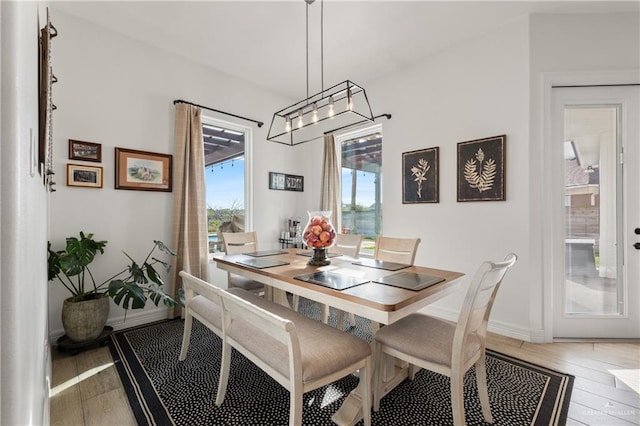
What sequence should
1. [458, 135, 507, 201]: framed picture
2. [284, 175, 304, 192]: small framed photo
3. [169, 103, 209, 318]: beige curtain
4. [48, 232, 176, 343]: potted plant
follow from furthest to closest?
[284, 175, 304, 192]: small framed photo < [169, 103, 209, 318]: beige curtain < [458, 135, 507, 201]: framed picture < [48, 232, 176, 343]: potted plant

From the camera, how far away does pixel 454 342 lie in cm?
138

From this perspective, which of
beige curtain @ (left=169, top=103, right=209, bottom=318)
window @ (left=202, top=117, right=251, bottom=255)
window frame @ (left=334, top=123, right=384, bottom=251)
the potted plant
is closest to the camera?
the potted plant

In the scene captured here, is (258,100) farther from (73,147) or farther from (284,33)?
(73,147)

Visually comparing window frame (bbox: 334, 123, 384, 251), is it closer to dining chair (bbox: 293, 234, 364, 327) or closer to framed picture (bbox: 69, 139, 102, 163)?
dining chair (bbox: 293, 234, 364, 327)

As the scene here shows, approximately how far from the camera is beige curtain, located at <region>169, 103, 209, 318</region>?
10.3 feet

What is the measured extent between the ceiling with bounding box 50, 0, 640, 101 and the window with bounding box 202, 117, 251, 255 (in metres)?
0.82

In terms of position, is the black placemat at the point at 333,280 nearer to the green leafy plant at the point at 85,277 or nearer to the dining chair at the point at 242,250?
the dining chair at the point at 242,250

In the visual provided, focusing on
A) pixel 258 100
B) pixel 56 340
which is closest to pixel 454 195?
pixel 258 100

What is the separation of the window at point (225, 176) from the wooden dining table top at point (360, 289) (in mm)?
1409

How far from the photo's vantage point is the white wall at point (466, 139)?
2.66m

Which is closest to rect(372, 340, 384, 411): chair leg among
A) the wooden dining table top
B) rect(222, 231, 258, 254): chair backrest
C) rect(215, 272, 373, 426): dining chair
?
rect(215, 272, 373, 426): dining chair

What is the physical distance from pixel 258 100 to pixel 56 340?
3453 mm

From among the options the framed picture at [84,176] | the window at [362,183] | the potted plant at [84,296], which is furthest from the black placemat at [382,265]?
the framed picture at [84,176]

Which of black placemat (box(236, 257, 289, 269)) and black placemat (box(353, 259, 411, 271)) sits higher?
black placemat (box(236, 257, 289, 269))
